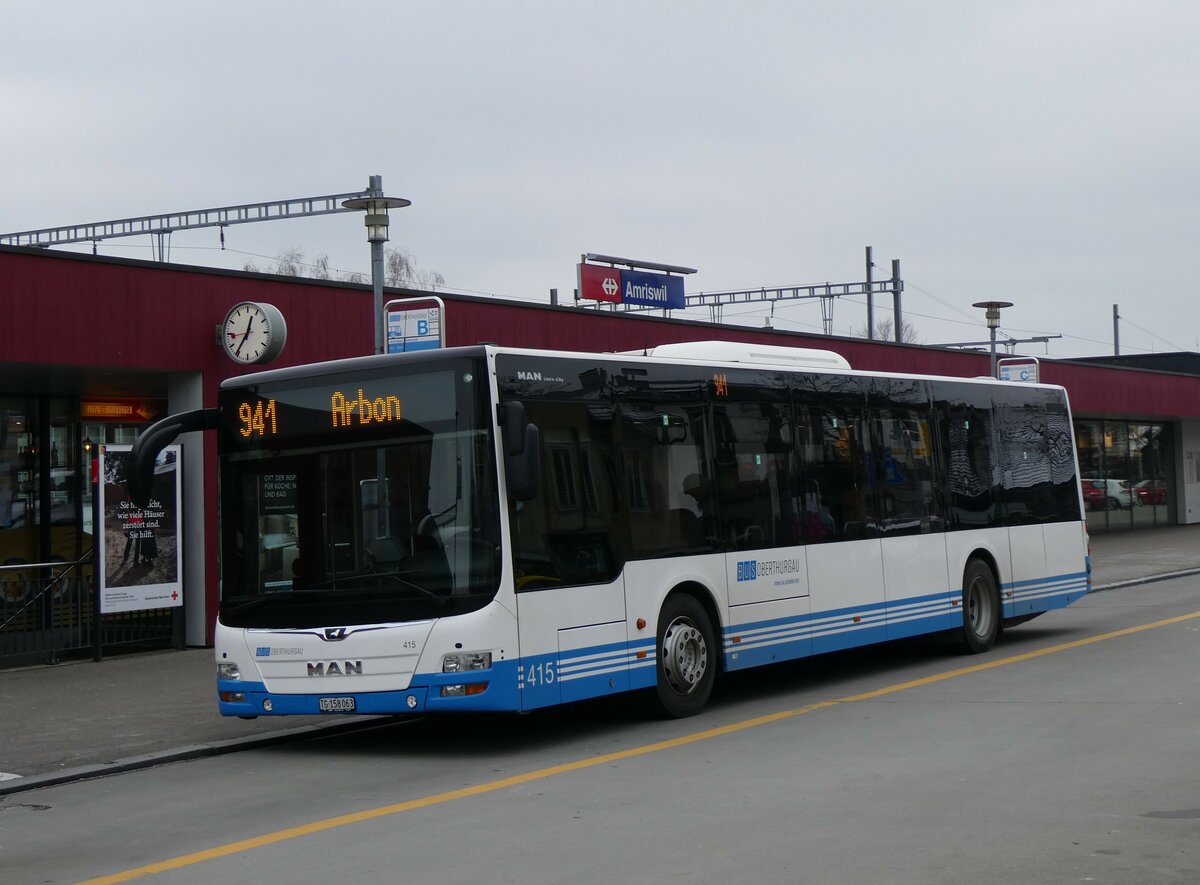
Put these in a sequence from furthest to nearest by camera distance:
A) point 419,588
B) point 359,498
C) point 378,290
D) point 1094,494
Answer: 1. point 1094,494
2. point 378,290
3. point 359,498
4. point 419,588

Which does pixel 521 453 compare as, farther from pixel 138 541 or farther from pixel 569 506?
pixel 138 541

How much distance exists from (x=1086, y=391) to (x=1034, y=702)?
2796 cm

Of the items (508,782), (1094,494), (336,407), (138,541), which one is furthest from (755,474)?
(1094,494)

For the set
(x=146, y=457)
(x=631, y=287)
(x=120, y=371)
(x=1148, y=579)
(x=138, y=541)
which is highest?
(x=631, y=287)

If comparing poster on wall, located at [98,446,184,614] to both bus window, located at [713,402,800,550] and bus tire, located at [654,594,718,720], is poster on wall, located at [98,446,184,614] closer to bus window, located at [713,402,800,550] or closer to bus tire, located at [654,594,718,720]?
bus window, located at [713,402,800,550]

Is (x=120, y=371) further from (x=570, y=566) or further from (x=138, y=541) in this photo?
(x=570, y=566)

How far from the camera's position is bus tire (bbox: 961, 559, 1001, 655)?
15648mm

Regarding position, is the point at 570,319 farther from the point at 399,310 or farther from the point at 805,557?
the point at 805,557

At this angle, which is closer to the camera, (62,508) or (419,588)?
(419,588)

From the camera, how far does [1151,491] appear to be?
46.3 meters

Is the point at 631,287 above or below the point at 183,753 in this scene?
above

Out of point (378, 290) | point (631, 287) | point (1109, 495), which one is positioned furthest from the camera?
point (1109, 495)

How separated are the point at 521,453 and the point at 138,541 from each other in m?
8.55

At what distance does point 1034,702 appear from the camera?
11.7 m
